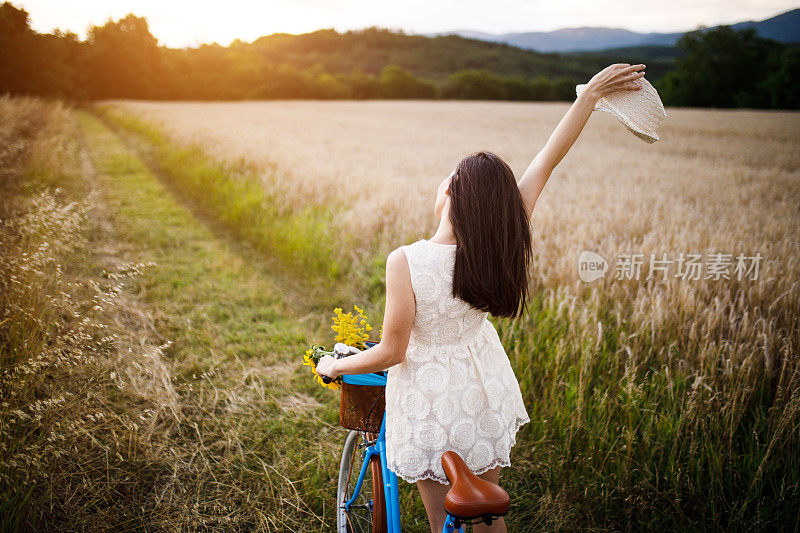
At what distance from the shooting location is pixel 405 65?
7525 centimetres

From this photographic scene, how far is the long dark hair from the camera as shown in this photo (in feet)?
4.80

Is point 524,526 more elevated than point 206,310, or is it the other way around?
point 206,310

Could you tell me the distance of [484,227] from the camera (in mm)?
1469

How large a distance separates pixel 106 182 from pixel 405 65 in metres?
73.8

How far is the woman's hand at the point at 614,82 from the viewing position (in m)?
1.81

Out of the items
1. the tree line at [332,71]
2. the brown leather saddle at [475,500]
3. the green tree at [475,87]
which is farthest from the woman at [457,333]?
the green tree at [475,87]

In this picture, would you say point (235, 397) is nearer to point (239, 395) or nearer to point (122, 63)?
point (239, 395)

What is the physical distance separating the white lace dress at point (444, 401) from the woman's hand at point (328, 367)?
0.24 meters

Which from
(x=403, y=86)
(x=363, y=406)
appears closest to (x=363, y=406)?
(x=363, y=406)

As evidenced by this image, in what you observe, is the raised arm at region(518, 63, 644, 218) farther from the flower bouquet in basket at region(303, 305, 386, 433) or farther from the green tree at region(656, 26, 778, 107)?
the green tree at region(656, 26, 778, 107)

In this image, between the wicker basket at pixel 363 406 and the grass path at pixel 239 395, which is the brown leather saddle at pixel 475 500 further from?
the grass path at pixel 239 395

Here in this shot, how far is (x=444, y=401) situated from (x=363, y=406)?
1.59 feet

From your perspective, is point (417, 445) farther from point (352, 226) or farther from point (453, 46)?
point (453, 46)

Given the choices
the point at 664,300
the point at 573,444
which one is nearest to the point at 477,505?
the point at 573,444
